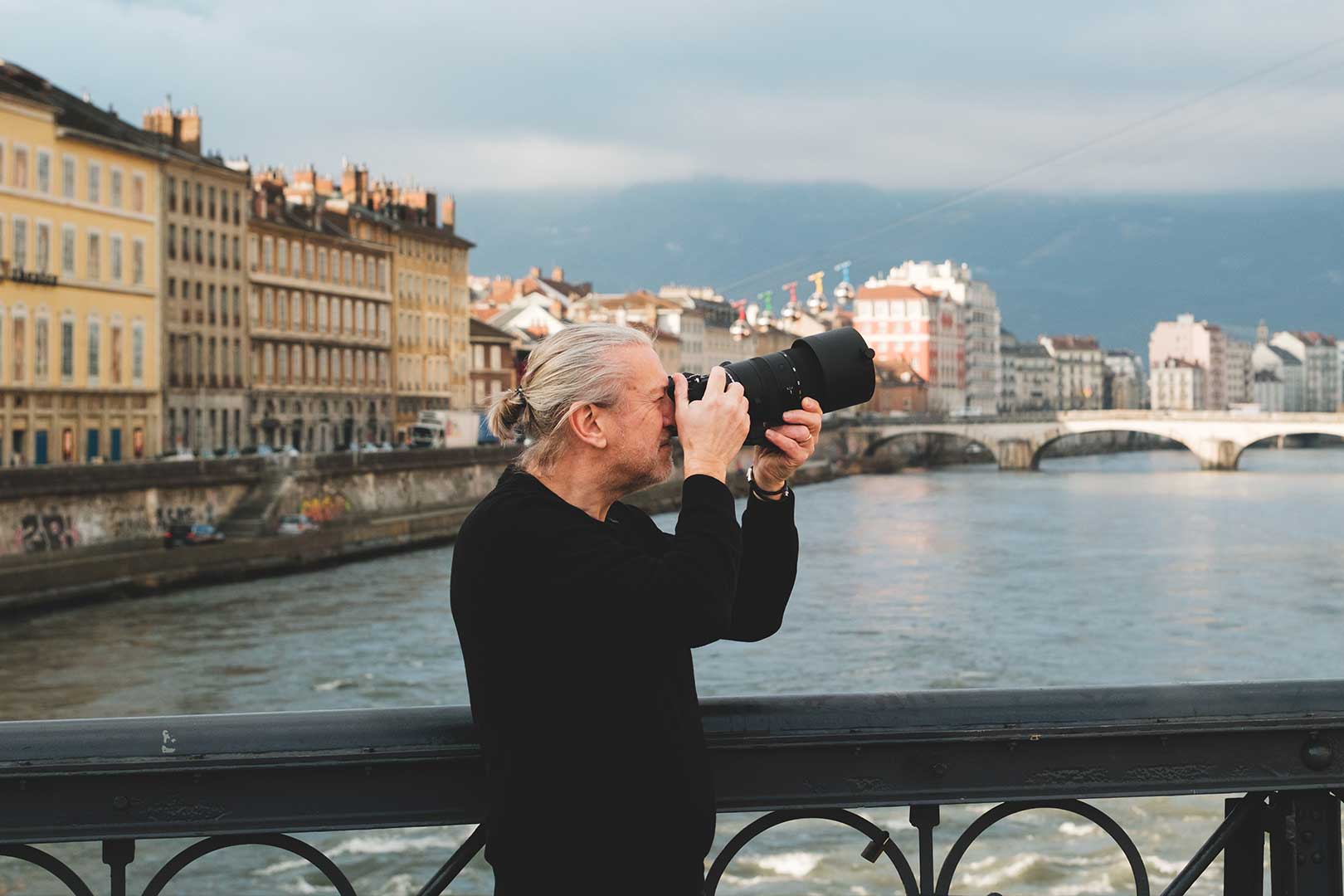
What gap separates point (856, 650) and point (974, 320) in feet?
353

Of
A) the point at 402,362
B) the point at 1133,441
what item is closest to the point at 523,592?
the point at 402,362

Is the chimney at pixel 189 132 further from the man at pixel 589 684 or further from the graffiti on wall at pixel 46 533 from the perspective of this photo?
the man at pixel 589 684

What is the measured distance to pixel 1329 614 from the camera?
24.7 meters

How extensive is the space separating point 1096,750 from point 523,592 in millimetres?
697

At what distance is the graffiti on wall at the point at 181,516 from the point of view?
3083 cm

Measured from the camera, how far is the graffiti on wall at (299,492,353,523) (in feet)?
116

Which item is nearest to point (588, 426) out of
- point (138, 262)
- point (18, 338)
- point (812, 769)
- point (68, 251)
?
point (812, 769)

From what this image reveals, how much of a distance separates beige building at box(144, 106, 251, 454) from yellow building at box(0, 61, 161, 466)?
1.36m

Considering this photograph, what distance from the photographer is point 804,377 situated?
2088 mm

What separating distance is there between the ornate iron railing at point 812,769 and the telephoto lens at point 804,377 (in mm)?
342

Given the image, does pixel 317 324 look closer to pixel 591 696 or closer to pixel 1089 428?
pixel 1089 428

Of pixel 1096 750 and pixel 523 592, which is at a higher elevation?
pixel 523 592

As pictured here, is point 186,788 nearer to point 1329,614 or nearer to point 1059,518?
point 1329,614

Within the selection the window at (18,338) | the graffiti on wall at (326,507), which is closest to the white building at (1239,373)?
the graffiti on wall at (326,507)
